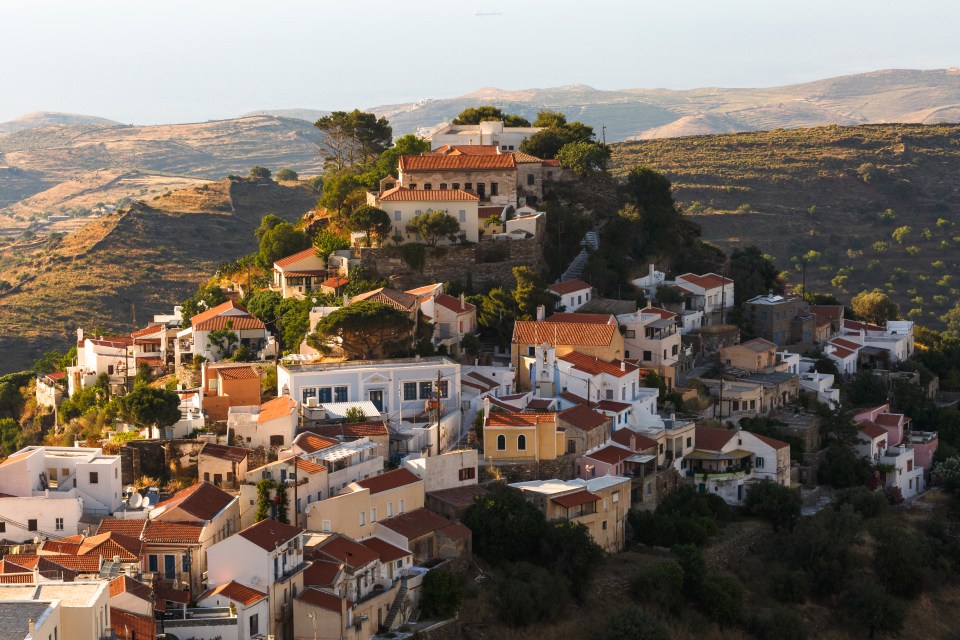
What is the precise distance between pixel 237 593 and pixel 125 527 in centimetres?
335

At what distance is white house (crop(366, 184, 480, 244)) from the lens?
4503cm

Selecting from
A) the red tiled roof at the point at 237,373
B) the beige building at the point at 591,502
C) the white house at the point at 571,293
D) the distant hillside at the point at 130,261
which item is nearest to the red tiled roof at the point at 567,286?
the white house at the point at 571,293

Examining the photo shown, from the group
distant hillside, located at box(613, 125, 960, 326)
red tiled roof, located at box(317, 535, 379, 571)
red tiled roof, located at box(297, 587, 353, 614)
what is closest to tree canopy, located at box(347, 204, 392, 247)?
red tiled roof, located at box(317, 535, 379, 571)

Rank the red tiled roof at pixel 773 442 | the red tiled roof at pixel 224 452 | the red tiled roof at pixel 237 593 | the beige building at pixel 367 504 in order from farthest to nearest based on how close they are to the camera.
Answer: the red tiled roof at pixel 773 442 → the red tiled roof at pixel 224 452 → the beige building at pixel 367 504 → the red tiled roof at pixel 237 593

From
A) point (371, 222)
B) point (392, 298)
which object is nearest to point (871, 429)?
point (392, 298)

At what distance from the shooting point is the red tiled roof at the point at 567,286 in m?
44.0

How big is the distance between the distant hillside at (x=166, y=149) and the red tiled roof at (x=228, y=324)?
4164 inches

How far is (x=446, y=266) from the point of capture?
1750 inches

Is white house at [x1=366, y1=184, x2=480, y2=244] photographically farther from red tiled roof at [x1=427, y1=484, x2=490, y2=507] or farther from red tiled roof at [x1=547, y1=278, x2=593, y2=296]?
red tiled roof at [x1=427, y1=484, x2=490, y2=507]

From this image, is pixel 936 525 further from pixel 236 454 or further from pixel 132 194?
pixel 132 194

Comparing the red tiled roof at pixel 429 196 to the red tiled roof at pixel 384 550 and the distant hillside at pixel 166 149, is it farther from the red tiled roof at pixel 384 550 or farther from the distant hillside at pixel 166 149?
the distant hillside at pixel 166 149

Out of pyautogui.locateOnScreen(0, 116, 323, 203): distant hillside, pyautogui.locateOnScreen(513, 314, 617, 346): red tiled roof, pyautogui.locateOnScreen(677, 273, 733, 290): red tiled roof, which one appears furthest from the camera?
pyautogui.locateOnScreen(0, 116, 323, 203): distant hillside

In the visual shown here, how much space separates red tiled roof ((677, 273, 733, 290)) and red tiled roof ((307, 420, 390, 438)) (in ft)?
52.7

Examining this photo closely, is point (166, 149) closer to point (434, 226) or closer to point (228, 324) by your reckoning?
point (434, 226)
